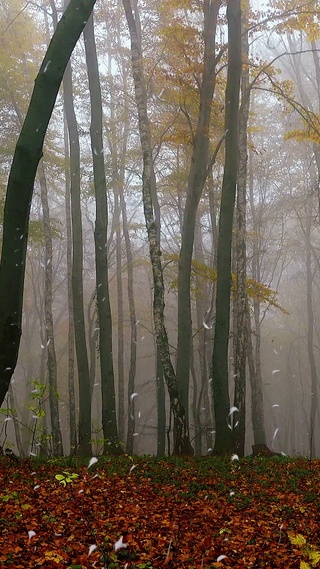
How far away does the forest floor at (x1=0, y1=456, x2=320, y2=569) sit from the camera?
13.0ft

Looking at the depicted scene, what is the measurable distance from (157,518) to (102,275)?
6720mm

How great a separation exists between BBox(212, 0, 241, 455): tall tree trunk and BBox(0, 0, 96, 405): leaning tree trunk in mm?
5496

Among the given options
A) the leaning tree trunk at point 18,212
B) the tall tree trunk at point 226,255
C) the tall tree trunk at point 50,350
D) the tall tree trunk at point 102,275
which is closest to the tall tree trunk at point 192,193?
the tall tree trunk at point 226,255

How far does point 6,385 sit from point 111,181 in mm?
13638

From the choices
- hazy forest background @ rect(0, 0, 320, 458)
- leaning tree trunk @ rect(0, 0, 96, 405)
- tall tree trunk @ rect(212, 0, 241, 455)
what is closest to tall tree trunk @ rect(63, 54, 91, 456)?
hazy forest background @ rect(0, 0, 320, 458)

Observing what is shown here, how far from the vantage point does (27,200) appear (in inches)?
197

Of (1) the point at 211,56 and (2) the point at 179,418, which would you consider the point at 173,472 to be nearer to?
(2) the point at 179,418

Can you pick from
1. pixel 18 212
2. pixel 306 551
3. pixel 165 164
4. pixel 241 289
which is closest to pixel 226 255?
pixel 241 289

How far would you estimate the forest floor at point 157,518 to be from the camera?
397 centimetres

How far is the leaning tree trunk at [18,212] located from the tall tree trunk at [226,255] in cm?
550

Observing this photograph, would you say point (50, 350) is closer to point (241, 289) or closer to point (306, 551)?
point (241, 289)

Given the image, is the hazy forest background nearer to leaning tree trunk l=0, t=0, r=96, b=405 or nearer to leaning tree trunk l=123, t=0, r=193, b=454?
leaning tree trunk l=123, t=0, r=193, b=454

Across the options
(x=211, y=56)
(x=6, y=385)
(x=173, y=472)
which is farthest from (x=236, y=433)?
(x=211, y=56)

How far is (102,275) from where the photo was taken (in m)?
11.2
